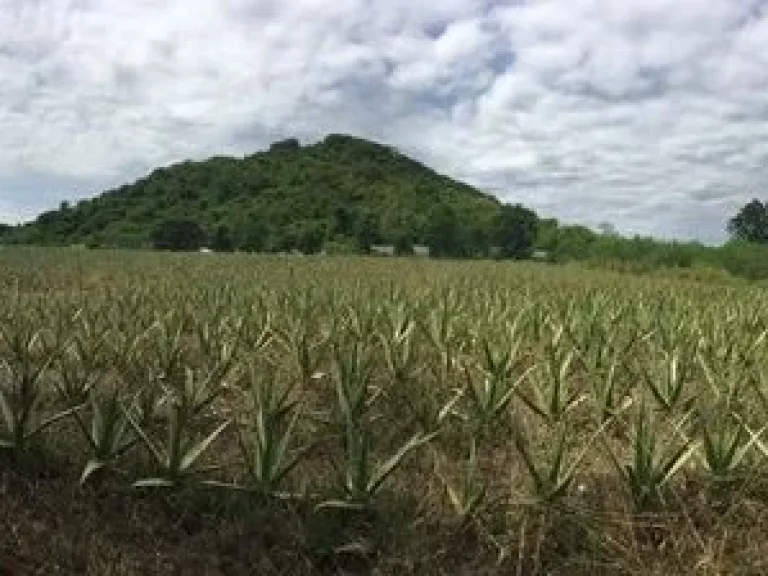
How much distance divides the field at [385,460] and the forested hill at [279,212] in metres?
47.9

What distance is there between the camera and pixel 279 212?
63.2m

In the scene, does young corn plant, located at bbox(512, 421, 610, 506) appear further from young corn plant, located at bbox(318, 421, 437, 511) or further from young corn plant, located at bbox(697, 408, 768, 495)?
young corn plant, located at bbox(697, 408, 768, 495)

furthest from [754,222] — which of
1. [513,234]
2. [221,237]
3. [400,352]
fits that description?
[400,352]

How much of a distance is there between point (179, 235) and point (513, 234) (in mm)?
20703

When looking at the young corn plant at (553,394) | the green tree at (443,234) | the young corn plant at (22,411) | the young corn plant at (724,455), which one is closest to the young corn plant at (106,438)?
the young corn plant at (22,411)

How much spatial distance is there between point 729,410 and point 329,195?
60.9m

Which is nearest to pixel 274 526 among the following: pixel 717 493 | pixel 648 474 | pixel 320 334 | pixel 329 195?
pixel 648 474

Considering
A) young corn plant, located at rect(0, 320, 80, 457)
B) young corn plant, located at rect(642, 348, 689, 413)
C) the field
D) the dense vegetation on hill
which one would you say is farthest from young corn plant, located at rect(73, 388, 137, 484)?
the dense vegetation on hill

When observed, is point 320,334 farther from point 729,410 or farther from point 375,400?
point 729,410

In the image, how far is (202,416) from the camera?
6.84 m

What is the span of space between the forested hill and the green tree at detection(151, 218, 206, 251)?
0.19ft

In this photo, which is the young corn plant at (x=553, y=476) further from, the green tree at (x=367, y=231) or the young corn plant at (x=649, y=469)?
the green tree at (x=367, y=231)

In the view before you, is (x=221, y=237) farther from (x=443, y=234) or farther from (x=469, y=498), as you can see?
(x=469, y=498)

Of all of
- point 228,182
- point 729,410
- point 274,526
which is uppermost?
point 228,182
